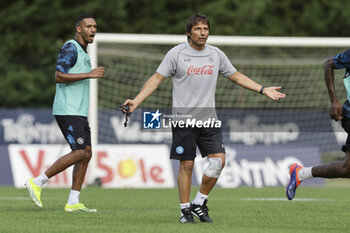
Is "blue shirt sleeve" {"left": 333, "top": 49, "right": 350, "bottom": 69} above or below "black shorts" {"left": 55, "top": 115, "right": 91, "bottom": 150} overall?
above

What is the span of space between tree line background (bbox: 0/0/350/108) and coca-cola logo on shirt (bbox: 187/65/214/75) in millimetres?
23903

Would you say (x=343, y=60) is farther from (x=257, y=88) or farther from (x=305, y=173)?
(x=305, y=173)

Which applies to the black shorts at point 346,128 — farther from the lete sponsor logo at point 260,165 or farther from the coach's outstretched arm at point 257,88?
the lete sponsor logo at point 260,165

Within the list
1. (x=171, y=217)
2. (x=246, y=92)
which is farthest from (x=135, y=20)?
(x=171, y=217)

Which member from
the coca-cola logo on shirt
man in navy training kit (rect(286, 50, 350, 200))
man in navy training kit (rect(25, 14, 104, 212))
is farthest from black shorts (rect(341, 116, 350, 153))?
man in navy training kit (rect(25, 14, 104, 212))

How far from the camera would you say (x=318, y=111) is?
23.7 metres

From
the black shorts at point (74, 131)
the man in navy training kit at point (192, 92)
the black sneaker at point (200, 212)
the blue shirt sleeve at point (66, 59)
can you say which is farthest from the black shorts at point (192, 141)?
the blue shirt sleeve at point (66, 59)

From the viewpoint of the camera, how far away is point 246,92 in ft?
79.4

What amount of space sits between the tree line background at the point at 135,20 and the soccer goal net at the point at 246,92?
9.41 metres

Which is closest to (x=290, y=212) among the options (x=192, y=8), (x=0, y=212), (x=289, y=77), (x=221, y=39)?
(x=0, y=212)

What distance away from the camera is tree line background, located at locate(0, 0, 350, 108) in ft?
112

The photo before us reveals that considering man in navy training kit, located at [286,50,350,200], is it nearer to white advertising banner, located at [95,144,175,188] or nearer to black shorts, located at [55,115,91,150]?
black shorts, located at [55,115,91,150]

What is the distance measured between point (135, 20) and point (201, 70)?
27.9m

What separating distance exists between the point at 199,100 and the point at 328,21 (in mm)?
30654
